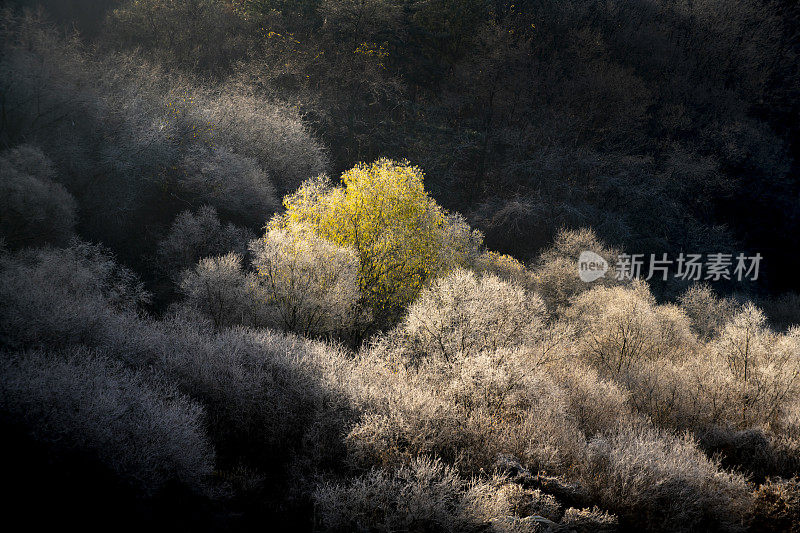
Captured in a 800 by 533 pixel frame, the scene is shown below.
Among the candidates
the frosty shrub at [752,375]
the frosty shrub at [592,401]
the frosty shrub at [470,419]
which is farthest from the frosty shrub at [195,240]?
the frosty shrub at [752,375]

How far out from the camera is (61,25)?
33469mm

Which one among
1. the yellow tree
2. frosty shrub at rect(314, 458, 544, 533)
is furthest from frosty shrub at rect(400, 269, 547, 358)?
frosty shrub at rect(314, 458, 544, 533)

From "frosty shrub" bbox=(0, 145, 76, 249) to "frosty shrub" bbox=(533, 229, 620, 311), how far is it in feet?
92.5

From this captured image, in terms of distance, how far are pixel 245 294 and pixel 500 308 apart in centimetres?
1123

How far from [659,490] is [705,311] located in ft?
98.0

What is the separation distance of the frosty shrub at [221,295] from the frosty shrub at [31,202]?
5999 millimetres

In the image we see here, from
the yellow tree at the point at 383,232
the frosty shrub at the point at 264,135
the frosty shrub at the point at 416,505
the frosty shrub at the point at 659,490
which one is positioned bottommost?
the frosty shrub at the point at 416,505

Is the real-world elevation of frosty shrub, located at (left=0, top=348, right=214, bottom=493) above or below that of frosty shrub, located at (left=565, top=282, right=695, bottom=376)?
below

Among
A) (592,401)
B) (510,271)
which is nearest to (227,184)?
(510,271)

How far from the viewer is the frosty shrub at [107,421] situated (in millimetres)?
10492

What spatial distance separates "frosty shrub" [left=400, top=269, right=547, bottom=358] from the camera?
61.6 ft

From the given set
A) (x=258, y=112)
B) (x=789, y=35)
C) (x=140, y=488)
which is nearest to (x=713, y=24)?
(x=789, y=35)

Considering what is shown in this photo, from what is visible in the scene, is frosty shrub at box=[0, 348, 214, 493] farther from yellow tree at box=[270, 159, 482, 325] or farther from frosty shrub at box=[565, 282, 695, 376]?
frosty shrub at box=[565, 282, 695, 376]

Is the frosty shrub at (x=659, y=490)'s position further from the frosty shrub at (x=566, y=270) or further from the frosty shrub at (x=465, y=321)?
the frosty shrub at (x=566, y=270)
